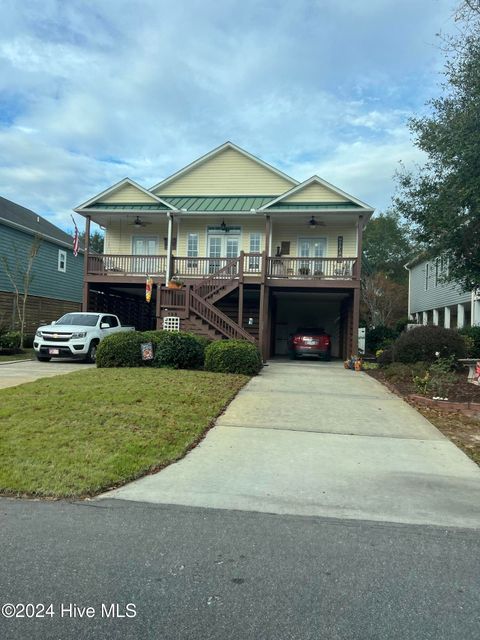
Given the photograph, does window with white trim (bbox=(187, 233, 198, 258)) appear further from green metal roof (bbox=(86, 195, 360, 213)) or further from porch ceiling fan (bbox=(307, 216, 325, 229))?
porch ceiling fan (bbox=(307, 216, 325, 229))

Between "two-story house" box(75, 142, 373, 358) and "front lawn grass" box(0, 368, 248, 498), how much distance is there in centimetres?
829

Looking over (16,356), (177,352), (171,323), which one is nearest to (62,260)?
(16,356)

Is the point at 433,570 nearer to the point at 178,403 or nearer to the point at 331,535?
the point at 331,535

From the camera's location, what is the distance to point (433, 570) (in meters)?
3.44

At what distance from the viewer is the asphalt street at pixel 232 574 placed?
278cm

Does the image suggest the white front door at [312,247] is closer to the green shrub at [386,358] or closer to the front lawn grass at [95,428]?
the green shrub at [386,358]

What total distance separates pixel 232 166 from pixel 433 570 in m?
21.8

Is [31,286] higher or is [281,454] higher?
[31,286]

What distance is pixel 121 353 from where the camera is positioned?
13.4 metres

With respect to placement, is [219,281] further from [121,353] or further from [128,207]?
[121,353]

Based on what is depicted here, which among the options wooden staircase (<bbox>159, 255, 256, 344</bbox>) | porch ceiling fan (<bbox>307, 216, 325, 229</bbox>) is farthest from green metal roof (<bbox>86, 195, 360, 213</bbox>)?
wooden staircase (<bbox>159, 255, 256, 344</bbox>)

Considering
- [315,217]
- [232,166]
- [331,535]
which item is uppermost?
[232,166]

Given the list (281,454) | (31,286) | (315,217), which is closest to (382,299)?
(315,217)

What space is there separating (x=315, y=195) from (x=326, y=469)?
16515 millimetres
